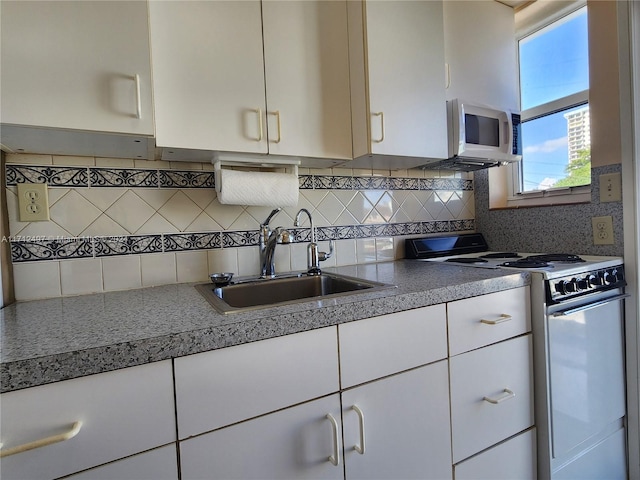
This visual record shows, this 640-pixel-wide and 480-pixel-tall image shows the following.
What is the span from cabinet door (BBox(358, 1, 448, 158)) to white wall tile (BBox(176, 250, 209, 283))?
81cm

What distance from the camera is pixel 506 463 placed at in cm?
115

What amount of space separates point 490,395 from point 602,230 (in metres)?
0.97

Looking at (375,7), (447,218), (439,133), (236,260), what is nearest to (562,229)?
(447,218)

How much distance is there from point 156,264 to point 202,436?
2.42ft

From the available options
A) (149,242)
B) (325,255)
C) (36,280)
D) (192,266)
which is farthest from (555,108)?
(36,280)

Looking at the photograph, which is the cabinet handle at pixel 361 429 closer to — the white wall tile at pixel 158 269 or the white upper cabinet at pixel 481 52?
the white wall tile at pixel 158 269

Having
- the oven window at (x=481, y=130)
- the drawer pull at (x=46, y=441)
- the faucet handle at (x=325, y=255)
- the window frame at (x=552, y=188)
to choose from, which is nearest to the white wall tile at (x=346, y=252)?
the faucet handle at (x=325, y=255)

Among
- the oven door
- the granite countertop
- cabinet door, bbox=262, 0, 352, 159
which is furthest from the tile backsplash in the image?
the oven door

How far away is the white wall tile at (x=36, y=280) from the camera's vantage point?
3.49 ft

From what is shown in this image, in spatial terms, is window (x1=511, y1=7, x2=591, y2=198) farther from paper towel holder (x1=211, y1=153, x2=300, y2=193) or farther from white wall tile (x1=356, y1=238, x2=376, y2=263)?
paper towel holder (x1=211, y1=153, x2=300, y2=193)

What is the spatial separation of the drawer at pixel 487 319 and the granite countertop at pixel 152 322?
32 mm

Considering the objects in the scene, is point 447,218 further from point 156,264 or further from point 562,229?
point 156,264

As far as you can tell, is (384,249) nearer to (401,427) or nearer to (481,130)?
(481,130)

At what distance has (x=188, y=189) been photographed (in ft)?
4.29
